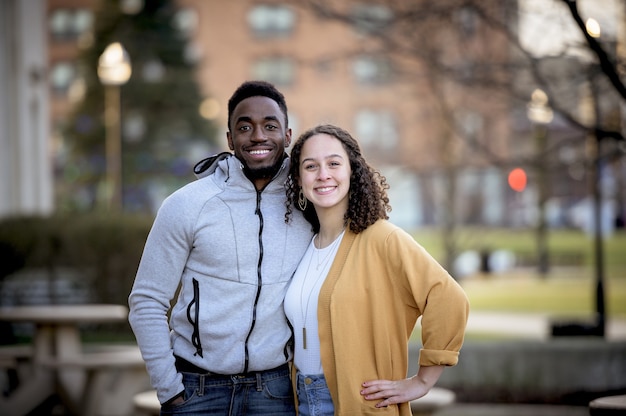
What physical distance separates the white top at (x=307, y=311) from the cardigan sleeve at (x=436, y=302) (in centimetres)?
36

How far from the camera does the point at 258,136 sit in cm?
409

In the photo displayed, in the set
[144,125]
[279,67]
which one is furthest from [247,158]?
[279,67]

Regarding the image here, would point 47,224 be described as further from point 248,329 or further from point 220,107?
point 220,107

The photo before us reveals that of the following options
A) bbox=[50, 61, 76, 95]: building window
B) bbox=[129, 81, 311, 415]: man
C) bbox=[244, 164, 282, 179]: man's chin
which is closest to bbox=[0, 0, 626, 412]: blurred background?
bbox=[244, 164, 282, 179]: man's chin

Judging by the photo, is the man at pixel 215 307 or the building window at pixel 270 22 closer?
the man at pixel 215 307

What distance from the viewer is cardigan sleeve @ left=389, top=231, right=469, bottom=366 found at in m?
3.74

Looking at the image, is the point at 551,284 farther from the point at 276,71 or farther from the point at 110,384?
the point at 276,71

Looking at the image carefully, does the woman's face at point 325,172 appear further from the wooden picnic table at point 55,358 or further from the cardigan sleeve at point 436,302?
the wooden picnic table at point 55,358

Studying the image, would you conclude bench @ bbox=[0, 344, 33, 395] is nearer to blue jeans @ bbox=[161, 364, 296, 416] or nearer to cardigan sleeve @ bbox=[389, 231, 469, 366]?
blue jeans @ bbox=[161, 364, 296, 416]

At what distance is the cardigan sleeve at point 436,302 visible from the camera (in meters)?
3.74

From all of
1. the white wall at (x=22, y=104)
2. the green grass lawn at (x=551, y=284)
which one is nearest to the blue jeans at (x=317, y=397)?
the green grass lawn at (x=551, y=284)

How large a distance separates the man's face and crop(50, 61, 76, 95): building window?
57.6m

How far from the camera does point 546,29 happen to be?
33.0 feet

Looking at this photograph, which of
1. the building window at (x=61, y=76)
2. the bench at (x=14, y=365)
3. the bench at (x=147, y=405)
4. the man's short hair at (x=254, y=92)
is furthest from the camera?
the building window at (x=61, y=76)
